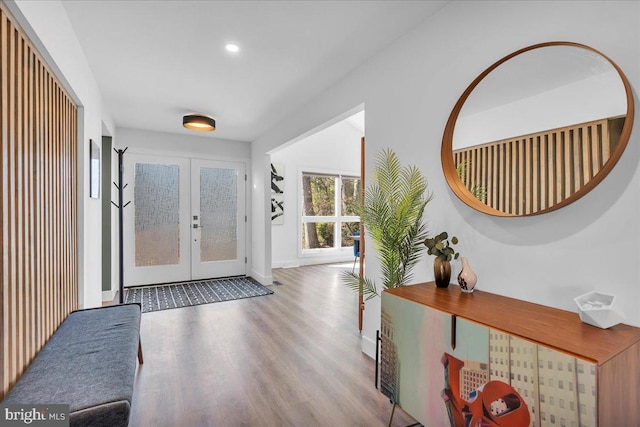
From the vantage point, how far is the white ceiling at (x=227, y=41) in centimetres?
203

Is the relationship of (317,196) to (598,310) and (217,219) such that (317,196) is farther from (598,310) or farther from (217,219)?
(598,310)

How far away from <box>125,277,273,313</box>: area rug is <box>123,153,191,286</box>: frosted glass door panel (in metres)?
0.27

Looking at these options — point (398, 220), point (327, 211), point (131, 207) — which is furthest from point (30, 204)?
point (327, 211)

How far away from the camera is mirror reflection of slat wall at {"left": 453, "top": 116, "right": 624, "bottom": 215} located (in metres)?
1.28

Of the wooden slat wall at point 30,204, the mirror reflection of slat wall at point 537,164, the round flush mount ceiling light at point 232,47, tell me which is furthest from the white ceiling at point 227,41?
the mirror reflection of slat wall at point 537,164

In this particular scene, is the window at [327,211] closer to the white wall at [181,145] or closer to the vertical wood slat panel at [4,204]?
the white wall at [181,145]

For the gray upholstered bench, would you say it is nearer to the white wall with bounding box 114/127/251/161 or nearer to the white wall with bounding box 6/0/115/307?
the white wall with bounding box 6/0/115/307

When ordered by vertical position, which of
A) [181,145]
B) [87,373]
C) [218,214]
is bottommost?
[87,373]

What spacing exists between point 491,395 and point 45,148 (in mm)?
2646

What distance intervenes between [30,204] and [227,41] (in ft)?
5.71

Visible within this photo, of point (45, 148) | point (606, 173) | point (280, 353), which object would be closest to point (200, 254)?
point (280, 353)

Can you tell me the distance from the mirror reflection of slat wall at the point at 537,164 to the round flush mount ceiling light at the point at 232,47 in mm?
1930

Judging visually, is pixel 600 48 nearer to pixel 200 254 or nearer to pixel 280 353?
pixel 280 353

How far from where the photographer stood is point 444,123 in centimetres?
198
